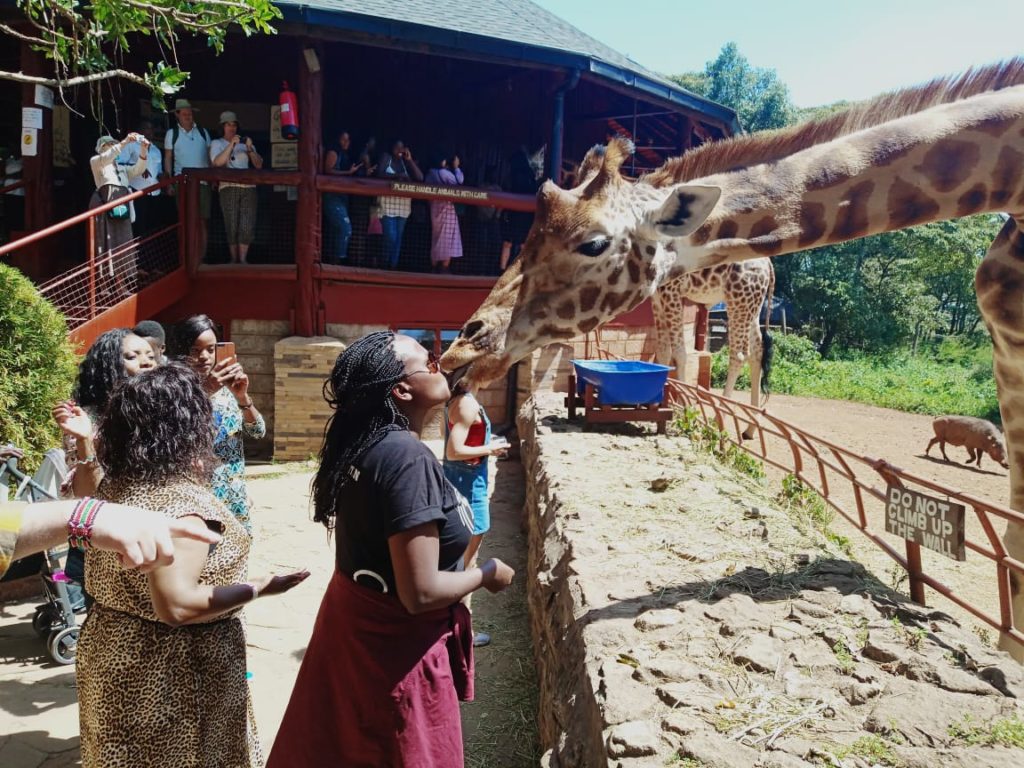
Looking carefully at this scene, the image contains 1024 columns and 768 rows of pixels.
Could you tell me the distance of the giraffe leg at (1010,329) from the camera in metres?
3.59

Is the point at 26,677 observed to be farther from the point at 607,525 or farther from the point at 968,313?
the point at 968,313

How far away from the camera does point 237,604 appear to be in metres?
2.24

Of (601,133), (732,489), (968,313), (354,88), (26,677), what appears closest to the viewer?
(26,677)

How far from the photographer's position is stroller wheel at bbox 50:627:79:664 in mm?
4137

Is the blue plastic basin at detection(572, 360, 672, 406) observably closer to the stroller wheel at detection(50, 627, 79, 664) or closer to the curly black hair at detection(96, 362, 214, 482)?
the stroller wheel at detection(50, 627, 79, 664)

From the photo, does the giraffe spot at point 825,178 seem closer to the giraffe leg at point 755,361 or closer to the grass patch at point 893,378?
the giraffe leg at point 755,361

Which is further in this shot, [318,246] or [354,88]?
[354,88]

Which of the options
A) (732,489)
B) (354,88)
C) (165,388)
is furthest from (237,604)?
(354,88)

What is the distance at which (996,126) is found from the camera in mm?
3410

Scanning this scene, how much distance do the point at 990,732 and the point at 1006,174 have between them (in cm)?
256

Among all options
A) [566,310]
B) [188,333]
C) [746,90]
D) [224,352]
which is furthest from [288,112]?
[746,90]

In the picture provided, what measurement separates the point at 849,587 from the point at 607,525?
137 cm

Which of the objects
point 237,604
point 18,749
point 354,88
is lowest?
point 18,749

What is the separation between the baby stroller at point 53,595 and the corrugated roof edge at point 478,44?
20.8 feet
